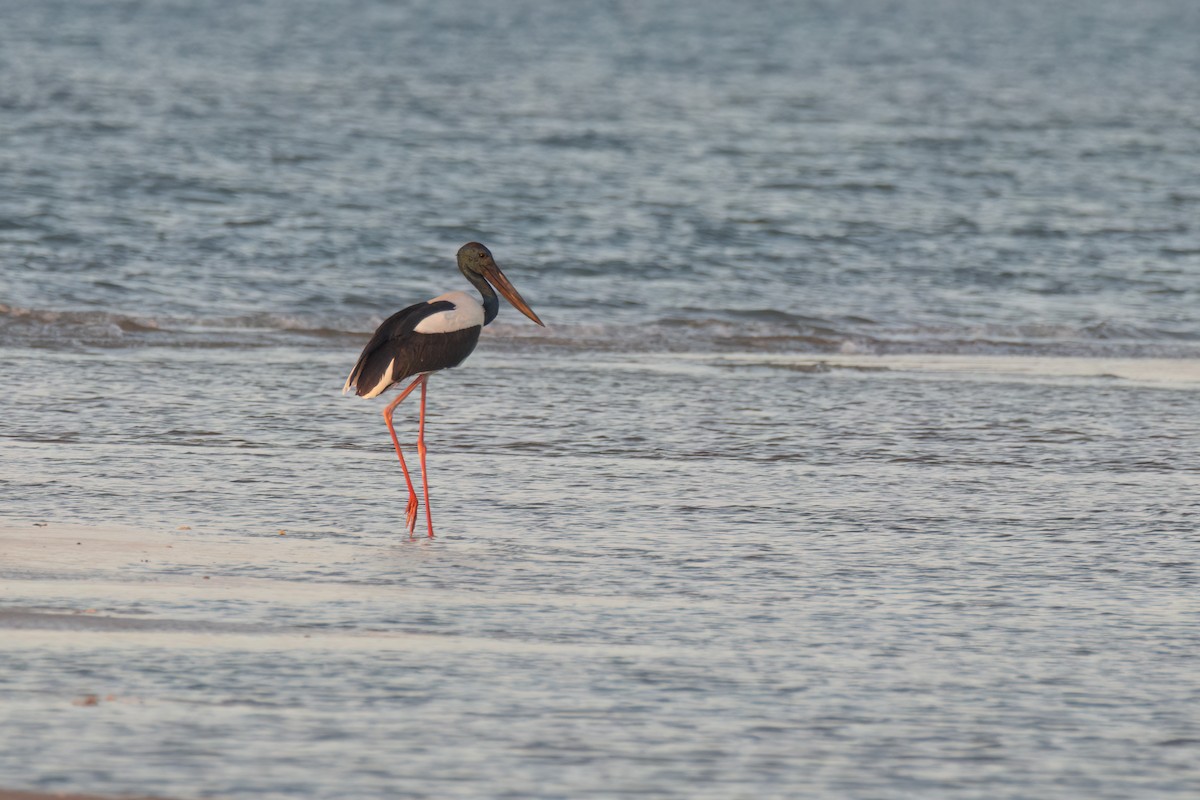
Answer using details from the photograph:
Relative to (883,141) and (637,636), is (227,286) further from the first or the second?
(883,141)

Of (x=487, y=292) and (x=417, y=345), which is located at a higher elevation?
(x=487, y=292)

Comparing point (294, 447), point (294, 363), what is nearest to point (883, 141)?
point (294, 363)

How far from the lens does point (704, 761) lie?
4602mm

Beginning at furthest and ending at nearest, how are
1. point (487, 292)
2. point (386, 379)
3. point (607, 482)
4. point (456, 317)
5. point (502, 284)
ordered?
1. point (502, 284)
2. point (487, 292)
3. point (607, 482)
4. point (456, 317)
5. point (386, 379)

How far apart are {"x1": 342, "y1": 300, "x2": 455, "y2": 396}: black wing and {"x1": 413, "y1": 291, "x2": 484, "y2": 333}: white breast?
37mm

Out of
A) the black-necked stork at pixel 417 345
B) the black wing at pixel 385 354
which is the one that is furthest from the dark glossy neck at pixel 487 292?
the black wing at pixel 385 354

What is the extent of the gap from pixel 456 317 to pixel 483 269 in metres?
0.66

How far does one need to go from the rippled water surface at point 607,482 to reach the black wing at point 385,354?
1.55 ft

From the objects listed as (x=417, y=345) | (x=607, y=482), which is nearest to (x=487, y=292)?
(x=417, y=345)

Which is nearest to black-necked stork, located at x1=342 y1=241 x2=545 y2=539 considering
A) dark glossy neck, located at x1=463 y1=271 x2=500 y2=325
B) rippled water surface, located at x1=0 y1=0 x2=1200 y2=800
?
dark glossy neck, located at x1=463 y1=271 x2=500 y2=325

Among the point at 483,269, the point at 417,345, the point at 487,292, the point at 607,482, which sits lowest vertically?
the point at 607,482

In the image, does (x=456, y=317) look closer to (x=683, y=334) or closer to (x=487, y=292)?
(x=487, y=292)

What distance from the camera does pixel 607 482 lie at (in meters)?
8.20

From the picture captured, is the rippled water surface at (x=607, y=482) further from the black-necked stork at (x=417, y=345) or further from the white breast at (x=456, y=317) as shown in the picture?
the white breast at (x=456, y=317)
